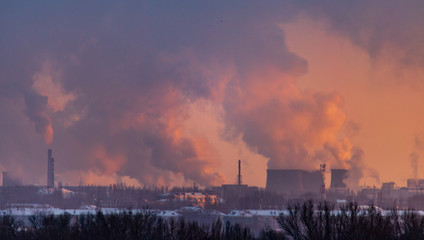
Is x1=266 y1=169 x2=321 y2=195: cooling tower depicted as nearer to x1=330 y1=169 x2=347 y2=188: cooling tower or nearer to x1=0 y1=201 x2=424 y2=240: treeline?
x1=330 y1=169 x2=347 y2=188: cooling tower

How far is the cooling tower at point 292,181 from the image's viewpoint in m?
185

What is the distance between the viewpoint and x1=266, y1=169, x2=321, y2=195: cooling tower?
185 m

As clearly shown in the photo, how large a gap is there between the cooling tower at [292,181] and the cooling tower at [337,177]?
399 centimetres

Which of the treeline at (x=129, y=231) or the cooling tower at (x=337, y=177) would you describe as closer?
the treeline at (x=129, y=231)

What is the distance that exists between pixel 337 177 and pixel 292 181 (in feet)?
38.0

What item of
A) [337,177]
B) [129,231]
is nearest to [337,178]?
[337,177]

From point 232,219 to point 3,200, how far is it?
6942cm

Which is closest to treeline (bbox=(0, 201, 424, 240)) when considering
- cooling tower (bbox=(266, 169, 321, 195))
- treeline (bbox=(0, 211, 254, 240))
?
treeline (bbox=(0, 211, 254, 240))

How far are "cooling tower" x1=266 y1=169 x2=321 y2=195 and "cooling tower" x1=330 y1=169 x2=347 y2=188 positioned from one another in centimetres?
399

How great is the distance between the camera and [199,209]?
175m

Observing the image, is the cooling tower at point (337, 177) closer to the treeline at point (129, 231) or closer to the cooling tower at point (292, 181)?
the cooling tower at point (292, 181)

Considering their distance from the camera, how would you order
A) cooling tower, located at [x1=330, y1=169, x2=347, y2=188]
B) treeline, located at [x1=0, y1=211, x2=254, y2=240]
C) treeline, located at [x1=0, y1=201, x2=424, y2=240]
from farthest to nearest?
cooling tower, located at [x1=330, y1=169, x2=347, y2=188] < treeline, located at [x1=0, y1=211, x2=254, y2=240] < treeline, located at [x1=0, y1=201, x2=424, y2=240]

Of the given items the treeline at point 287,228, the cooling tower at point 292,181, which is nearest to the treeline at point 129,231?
the treeline at point 287,228

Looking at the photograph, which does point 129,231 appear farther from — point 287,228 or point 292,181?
point 292,181
